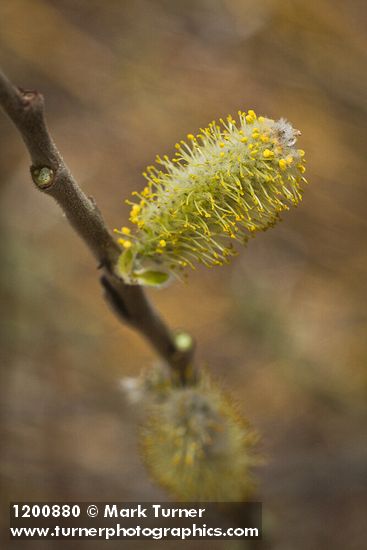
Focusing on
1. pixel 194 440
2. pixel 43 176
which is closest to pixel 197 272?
pixel 194 440

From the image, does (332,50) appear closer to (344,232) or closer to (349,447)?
(344,232)

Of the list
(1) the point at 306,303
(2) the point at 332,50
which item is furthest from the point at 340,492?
(2) the point at 332,50

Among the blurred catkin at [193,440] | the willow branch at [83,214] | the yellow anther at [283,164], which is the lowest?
the blurred catkin at [193,440]

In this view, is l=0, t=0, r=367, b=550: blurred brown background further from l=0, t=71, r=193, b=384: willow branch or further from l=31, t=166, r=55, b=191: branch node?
l=31, t=166, r=55, b=191: branch node

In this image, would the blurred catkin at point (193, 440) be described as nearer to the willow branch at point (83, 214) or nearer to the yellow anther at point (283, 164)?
the willow branch at point (83, 214)

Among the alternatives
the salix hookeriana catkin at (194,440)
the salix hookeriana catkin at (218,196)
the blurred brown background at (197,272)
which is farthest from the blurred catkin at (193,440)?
the blurred brown background at (197,272)

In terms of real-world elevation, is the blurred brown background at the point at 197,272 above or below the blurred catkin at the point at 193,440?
above
